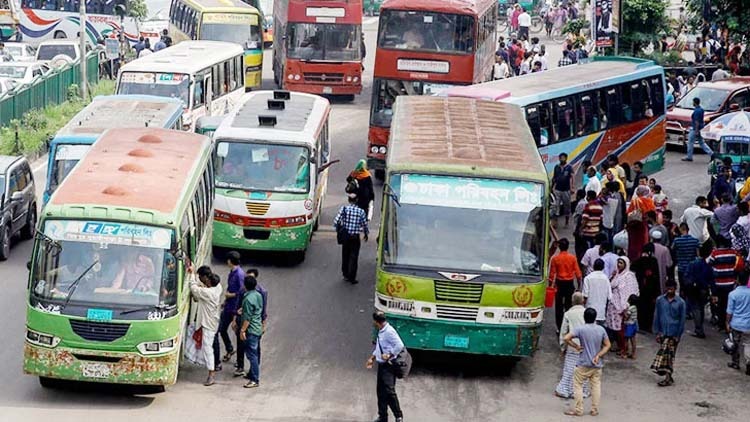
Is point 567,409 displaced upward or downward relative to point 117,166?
downward

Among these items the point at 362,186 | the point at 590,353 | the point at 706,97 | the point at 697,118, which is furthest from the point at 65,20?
the point at 590,353

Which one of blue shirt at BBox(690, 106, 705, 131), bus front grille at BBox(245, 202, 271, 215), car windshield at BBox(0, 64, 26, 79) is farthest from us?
car windshield at BBox(0, 64, 26, 79)

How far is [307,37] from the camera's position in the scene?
41.7 m

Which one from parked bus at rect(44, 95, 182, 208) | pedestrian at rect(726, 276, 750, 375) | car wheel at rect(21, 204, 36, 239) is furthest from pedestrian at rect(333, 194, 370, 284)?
pedestrian at rect(726, 276, 750, 375)

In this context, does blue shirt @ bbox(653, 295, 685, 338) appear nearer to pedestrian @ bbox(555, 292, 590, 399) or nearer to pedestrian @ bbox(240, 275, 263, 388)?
pedestrian @ bbox(555, 292, 590, 399)

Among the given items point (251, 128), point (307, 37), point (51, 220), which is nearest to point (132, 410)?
point (51, 220)

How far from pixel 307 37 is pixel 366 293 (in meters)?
19.7

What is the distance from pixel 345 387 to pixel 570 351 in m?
2.74

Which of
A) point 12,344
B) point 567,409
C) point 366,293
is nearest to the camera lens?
point 567,409

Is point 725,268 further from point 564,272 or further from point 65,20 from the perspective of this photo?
point 65,20

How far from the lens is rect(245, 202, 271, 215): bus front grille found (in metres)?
23.9

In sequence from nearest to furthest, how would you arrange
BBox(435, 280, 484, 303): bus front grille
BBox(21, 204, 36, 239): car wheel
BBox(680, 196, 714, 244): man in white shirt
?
1. BBox(435, 280, 484, 303): bus front grille
2. BBox(680, 196, 714, 244): man in white shirt
3. BBox(21, 204, 36, 239): car wheel

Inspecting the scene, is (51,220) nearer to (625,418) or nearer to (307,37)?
(625,418)

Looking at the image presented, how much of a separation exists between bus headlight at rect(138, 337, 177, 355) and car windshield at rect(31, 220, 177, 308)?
43 cm
